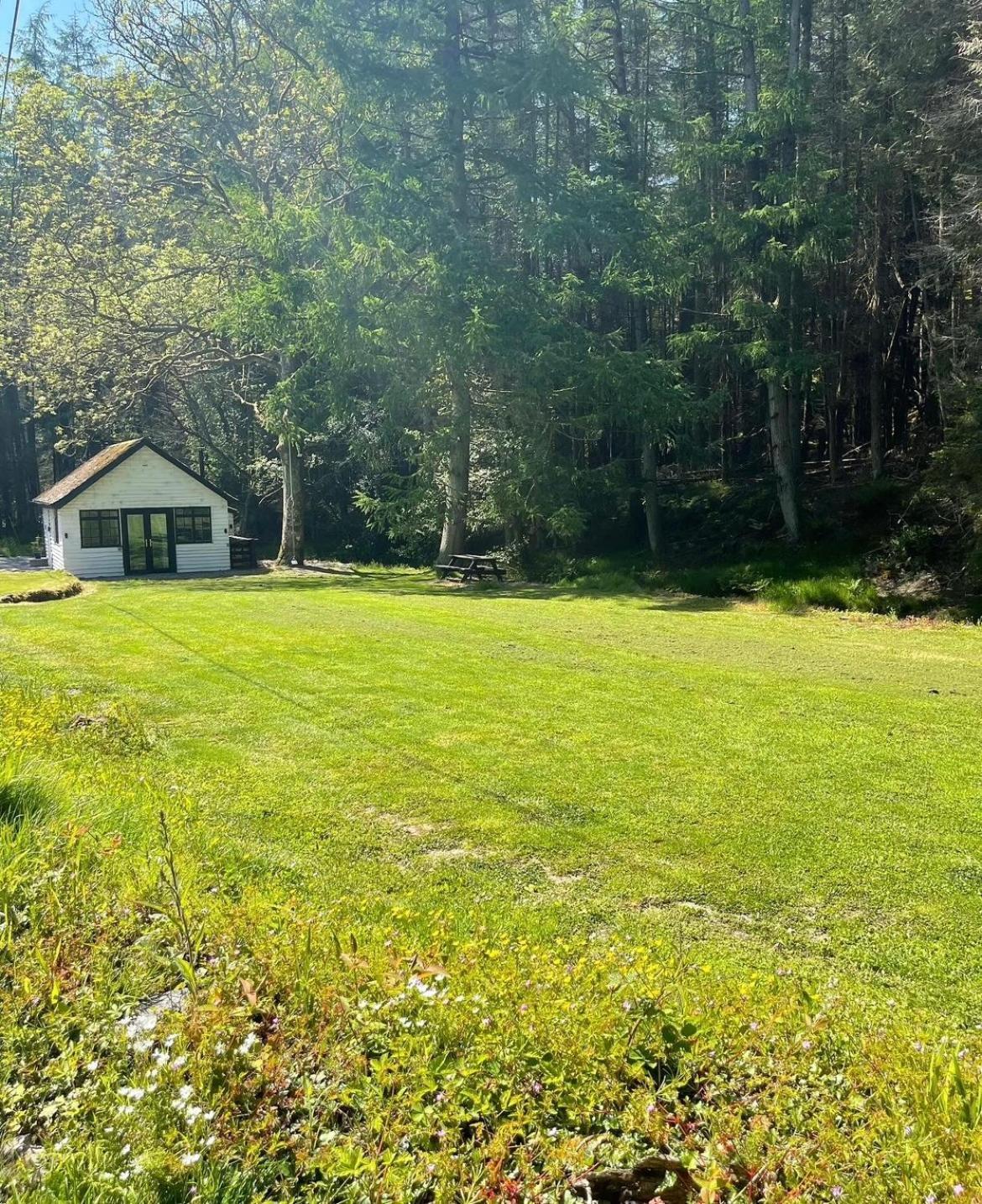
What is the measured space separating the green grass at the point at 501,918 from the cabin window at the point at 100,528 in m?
18.1

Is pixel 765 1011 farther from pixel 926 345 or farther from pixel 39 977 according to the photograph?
pixel 926 345

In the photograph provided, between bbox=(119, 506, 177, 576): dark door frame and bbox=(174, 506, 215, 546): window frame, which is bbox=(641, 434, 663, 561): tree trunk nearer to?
bbox=(174, 506, 215, 546): window frame

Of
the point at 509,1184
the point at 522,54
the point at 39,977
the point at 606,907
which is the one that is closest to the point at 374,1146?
the point at 509,1184

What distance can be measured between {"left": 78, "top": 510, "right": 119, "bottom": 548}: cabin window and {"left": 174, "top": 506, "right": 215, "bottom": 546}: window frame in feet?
5.85

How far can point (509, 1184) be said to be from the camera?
2.30 meters

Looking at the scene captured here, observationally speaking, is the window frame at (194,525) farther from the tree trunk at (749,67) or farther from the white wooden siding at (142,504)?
the tree trunk at (749,67)

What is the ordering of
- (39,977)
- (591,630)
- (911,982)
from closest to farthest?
(39,977) → (911,982) → (591,630)

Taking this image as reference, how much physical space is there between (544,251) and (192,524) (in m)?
14.0

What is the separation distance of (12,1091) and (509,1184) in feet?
4.74

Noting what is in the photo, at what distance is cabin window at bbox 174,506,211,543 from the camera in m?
28.8

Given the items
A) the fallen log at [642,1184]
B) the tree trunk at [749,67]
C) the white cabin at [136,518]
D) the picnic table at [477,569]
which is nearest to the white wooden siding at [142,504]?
the white cabin at [136,518]

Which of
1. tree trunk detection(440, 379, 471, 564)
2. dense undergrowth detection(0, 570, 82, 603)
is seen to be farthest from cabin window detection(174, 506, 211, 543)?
tree trunk detection(440, 379, 471, 564)

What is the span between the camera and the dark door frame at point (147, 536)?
27.9 meters

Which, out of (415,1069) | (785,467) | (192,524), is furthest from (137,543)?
(415,1069)
